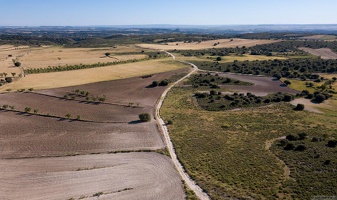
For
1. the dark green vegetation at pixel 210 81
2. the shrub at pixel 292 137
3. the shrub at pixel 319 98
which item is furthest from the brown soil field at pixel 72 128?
the shrub at pixel 319 98

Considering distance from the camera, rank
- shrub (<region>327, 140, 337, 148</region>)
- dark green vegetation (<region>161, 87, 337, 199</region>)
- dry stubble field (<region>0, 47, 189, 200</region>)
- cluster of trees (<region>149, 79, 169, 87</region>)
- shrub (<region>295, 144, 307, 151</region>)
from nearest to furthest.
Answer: dark green vegetation (<region>161, 87, 337, 199</region>)
dry stubble field (<region>0, 47, 189, 200</region>)
shrub (<region>295, 144, 307, 151</region>)
shrub (<region>327, 140, 337, 148</region>)
cluster of trees (<region>149, 79, 169, 87</region>)

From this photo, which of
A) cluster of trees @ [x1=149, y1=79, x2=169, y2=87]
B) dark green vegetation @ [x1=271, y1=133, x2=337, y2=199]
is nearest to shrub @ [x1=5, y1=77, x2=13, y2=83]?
cluster of trees @ [x1=149, y1=79, x2=169, y2=87]

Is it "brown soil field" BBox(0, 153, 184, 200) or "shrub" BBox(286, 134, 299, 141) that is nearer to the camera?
"brown soil field" BBox(0, 153, 184, 200)

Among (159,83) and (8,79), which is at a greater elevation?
(8,79)

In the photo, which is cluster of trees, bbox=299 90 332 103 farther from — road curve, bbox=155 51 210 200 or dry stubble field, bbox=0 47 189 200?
dry stubble field, bbox=0 47 189 200

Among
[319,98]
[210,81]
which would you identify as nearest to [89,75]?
[210,81]

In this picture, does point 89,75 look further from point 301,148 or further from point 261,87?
point 301,148

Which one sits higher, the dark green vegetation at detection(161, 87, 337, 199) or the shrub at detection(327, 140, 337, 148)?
the shrub at detection(327, 140, 337, 148)
